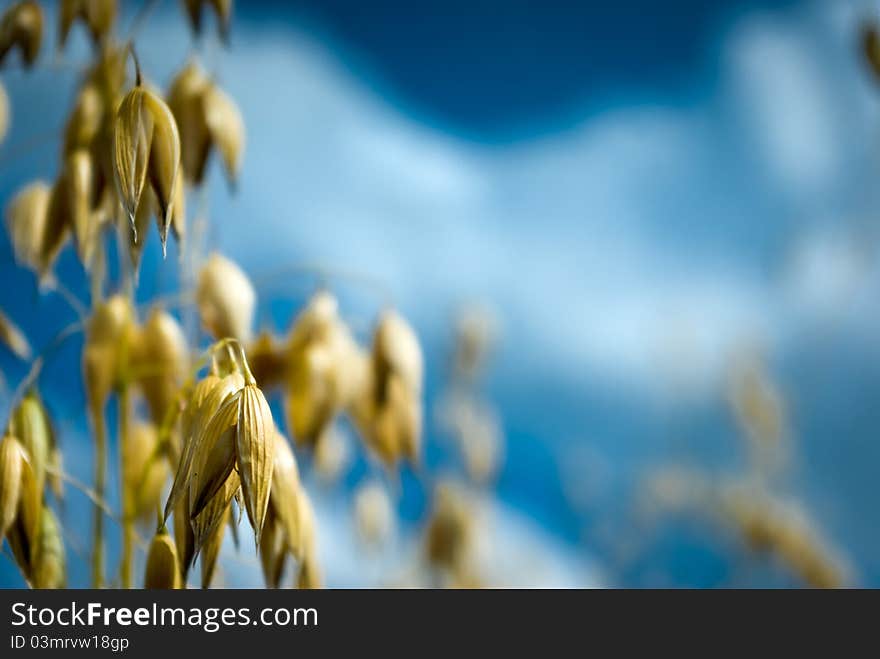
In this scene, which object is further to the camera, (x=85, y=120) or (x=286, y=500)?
(x=85, y=120)

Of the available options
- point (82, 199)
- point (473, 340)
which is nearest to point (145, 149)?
point (82, 199)

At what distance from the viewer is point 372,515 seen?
0.78 meters

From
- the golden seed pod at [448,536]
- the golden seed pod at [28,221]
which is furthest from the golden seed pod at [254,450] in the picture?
the golden seed pod at [448,536]

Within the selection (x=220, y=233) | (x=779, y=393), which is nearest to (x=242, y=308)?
(x=220, y=233)

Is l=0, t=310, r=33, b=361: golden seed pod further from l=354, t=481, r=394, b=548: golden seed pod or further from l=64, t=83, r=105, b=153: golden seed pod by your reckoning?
l=354, t=481, r=394, b=548: golden seed pod

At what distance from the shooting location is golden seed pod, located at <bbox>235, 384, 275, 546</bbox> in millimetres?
252

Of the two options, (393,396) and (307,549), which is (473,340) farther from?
(307,549)

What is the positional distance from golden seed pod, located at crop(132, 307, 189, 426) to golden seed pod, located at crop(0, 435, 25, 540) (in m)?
0.10

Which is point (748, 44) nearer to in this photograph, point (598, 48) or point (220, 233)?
point (598, 48)

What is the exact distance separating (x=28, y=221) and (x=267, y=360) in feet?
0.50

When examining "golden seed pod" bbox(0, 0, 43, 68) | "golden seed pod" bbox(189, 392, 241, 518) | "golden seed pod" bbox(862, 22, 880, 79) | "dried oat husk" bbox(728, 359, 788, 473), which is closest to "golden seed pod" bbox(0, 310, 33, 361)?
"golden seed pod" bbox(0, 0, 43, 68)

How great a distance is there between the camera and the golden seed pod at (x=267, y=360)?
43 centimetres
